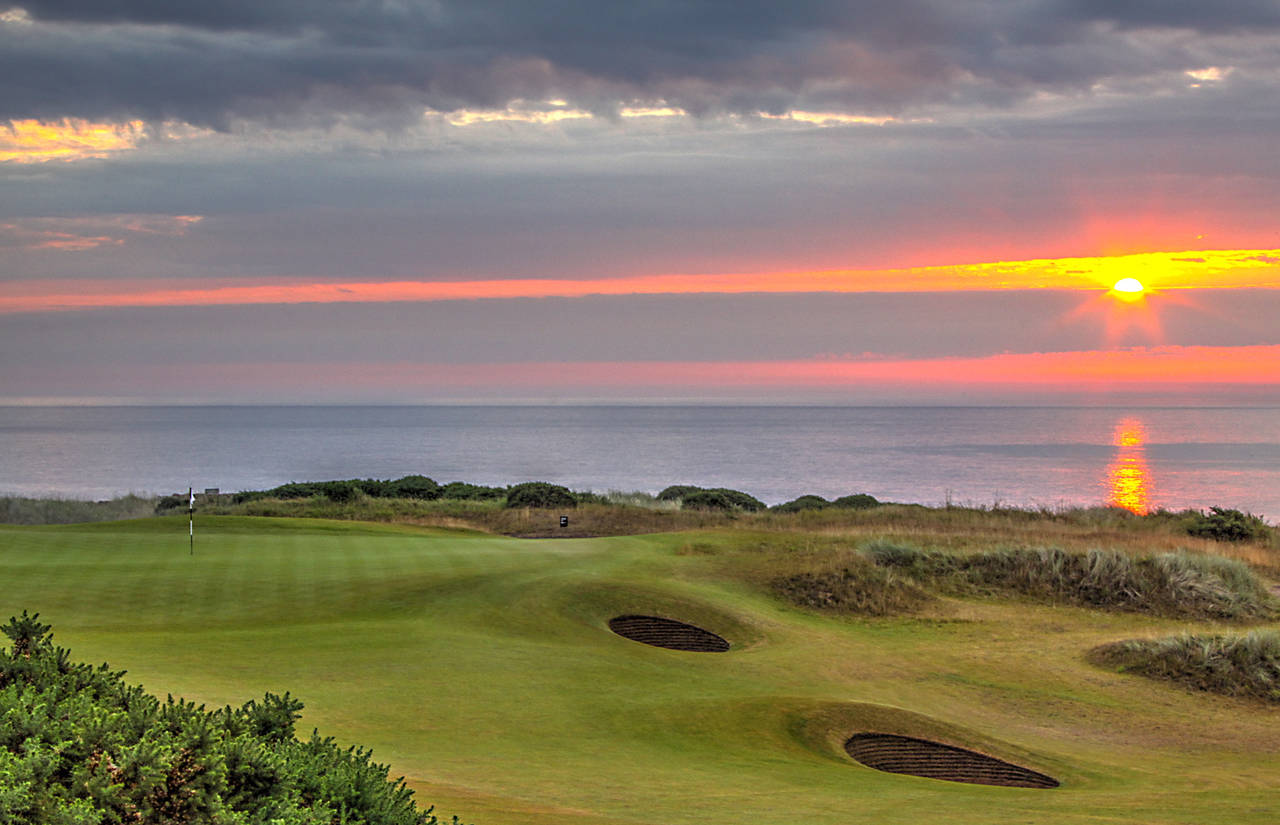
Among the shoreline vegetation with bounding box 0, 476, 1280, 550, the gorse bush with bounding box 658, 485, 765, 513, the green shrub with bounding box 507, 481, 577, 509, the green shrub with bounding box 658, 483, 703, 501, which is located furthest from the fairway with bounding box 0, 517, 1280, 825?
the green shrub with bounding box 658, 483, 703, 501

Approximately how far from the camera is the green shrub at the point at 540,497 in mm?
43938

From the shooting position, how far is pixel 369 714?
11.1 metres

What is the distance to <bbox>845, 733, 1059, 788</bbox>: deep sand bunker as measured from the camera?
476 inches

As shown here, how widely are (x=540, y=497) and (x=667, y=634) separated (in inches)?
1028

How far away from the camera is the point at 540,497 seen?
1754 inches

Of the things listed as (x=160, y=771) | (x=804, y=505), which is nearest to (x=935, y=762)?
(x=160, y=771)

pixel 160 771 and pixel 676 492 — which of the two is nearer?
pixel 160 771

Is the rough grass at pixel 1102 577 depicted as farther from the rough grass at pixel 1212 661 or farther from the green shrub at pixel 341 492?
the green shrub at pixel 341 492

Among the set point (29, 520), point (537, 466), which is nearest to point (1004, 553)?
point (29, 520)

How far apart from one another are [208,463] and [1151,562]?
105m

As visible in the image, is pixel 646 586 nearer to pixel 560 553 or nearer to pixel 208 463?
pixel 560 553

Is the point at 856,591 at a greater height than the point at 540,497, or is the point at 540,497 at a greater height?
the point at 540,497

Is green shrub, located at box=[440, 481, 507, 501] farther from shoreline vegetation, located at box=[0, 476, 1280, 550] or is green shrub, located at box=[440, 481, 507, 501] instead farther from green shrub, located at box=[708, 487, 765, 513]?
green shrub, located at box=[708, 487, 765, 513]

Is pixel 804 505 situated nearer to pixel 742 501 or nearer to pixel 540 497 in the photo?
pixel 742 501
